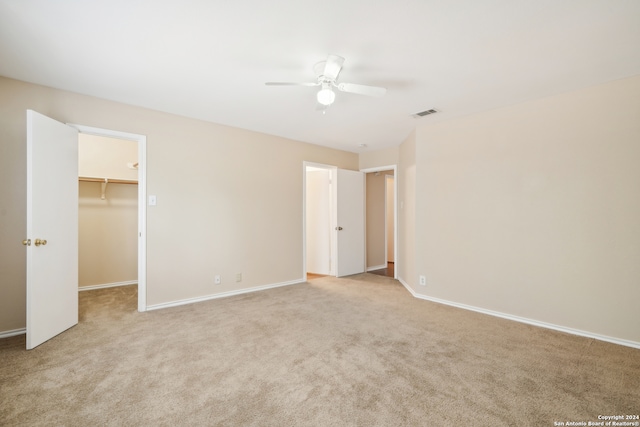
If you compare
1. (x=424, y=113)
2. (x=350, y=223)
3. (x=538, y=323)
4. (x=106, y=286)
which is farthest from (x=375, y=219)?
(x=106, y=286)

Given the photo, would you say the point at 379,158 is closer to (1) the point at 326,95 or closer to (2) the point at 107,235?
(1) the point at 326,95

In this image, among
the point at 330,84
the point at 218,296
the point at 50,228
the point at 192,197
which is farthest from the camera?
the point at 218,296

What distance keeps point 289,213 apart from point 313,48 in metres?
2.88

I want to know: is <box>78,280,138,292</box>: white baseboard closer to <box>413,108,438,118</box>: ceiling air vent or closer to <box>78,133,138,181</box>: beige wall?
<box>78,133,138,181</box>: beige wall

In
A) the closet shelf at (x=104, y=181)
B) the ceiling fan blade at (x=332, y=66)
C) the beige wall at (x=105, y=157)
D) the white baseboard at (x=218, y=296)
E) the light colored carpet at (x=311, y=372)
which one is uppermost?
the ceiling fan blade at (x=332, y=66)

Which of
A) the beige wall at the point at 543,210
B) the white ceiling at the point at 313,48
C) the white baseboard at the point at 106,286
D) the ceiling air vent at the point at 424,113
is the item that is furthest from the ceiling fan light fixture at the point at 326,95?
the white baseboard at the point at 106,286

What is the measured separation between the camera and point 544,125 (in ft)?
9.54

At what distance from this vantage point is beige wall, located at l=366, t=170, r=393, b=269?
5.96 metres

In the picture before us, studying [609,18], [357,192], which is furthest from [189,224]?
[609,18]

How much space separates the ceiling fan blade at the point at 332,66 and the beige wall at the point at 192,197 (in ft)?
7.23

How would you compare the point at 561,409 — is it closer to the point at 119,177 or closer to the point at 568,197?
the point at 568,197

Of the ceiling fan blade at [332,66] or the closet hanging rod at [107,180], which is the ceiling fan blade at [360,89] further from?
the closet hanging rod at [107,180]

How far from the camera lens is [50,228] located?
259 cm

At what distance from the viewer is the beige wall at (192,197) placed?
2.66m
